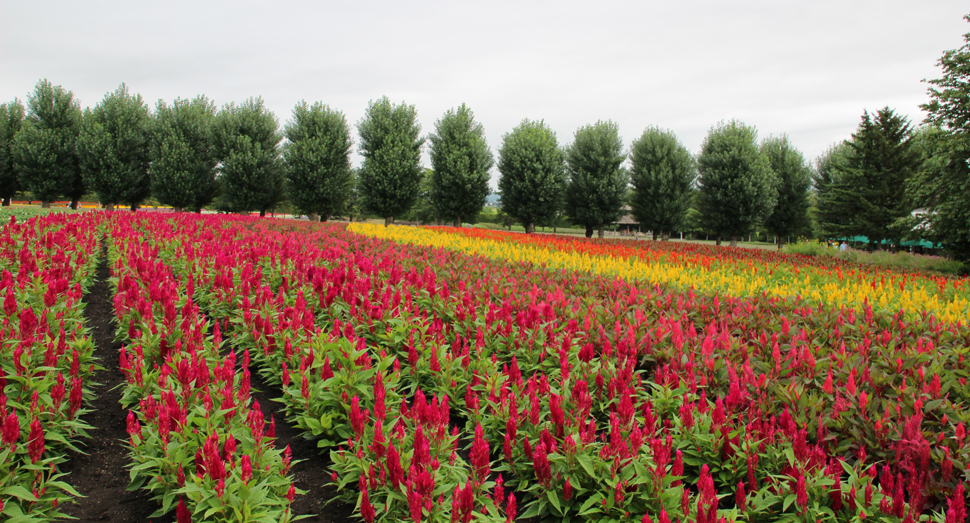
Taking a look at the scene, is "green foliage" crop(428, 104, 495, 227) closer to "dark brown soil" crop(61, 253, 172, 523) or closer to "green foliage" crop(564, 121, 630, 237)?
"green foliage" crop(564, 121, 630, 237)

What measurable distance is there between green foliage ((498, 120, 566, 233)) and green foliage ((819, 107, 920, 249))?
1923cm

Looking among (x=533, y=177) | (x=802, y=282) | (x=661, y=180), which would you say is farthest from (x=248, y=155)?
(x=802, y=282)

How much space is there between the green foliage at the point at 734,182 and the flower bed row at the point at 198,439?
122 feet

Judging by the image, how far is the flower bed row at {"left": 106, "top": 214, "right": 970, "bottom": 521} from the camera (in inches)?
90.0

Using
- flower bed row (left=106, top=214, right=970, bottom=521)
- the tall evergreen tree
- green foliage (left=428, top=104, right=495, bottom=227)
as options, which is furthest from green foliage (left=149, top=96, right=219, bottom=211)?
→ flower bed row (left=106, top=214, right=970, bottom=521)

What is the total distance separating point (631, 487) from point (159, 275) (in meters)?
5.31

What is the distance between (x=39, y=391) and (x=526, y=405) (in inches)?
120

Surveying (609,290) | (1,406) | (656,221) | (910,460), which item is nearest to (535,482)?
(910,460)

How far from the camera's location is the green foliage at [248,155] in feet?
122

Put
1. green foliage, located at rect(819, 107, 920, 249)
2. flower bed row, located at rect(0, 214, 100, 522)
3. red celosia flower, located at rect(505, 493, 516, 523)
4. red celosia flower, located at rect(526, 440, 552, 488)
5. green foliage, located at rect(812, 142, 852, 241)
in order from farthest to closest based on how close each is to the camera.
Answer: green foliage, located at rect(812, 142, 852, 241)
green foliage, located at rect(819, 107, 920, 249)
red celosia flower, located at rect(526, 440, 552, 488)
flower bed row, located at rect(0, 214, 100, 522)
red celosia flower, located at rect(505, 493, 516, 523)

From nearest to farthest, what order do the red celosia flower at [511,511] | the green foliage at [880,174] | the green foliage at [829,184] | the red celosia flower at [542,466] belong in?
1. the red celosia flower at [511,511]
2. the red celosia flower at [542,466]
3. the green foliage at [880,174]
4. the green foliage at [829,184]

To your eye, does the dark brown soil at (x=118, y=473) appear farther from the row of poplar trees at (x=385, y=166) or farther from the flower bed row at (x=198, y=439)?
the row of poplar trees at (x=385, y=166)

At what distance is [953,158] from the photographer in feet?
54.0

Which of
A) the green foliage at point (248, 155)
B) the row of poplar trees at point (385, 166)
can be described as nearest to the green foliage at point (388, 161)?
the row of poplar trees at point (385, 166)
